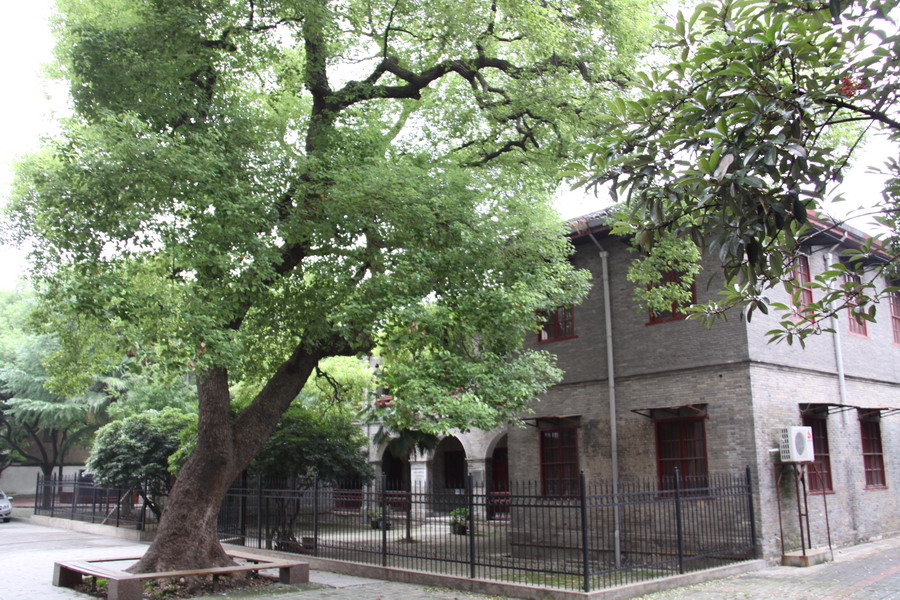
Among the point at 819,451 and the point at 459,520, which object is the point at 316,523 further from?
the point at 819,451

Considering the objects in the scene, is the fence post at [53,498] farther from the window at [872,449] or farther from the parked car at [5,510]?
the window at [872,449]

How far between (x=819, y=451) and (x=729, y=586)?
5.60 meters

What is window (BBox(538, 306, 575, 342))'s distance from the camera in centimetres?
1723

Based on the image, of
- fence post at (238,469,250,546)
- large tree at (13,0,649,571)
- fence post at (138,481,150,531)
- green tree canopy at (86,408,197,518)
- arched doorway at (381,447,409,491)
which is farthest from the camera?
arched doorway at (381,447,409,491)

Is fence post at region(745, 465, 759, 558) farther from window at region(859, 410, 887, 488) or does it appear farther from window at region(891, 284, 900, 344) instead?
window at region(891, 284, 900, 344)

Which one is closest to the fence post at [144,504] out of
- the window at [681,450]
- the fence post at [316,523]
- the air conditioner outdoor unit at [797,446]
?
the fence post at [316,523]

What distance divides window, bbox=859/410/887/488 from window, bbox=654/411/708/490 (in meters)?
4.82

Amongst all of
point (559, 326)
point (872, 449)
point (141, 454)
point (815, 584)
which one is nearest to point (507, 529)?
point (559, 326)

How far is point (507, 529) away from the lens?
15.0 meters

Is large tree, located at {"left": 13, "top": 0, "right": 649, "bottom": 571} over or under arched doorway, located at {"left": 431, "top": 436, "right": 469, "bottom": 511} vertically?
over

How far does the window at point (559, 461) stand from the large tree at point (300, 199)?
4690mm

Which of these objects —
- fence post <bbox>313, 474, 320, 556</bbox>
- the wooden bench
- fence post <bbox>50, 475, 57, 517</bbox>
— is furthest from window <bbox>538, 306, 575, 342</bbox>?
fence post <bbox>50, 475, 57, 517</bbox>

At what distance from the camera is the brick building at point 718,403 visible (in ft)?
46.1

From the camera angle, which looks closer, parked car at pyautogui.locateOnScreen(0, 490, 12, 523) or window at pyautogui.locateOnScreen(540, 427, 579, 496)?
window at pyautogui.locateOnScreen(540, 427, 579, 496)
